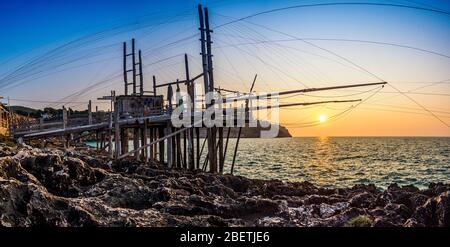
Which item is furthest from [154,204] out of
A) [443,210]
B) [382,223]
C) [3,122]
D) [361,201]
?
[3,122]

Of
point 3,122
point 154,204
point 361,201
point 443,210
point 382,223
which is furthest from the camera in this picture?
point 3,122

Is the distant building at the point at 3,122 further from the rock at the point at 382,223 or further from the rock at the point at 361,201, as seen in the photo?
the rock at the point at 382,223

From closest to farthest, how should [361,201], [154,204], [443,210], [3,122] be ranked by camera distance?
[443,210]
[154,204]
[361,201]
[3,122]

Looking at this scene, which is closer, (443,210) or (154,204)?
(443,210)

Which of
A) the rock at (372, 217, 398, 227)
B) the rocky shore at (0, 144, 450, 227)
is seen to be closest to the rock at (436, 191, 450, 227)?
the rocky shore at (0, 144, 450, 227)

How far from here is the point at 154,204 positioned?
12.4m

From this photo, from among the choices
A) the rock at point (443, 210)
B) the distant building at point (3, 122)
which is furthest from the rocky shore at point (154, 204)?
the distant building at point (3, 122)

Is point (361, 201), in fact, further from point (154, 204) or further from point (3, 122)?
point (3, 122)

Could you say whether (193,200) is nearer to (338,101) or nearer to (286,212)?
(286,212)

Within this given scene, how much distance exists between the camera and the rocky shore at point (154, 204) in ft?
30.2

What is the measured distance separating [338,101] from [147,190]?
50.5 feet
